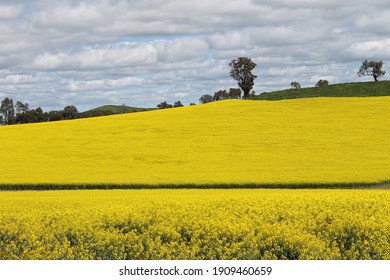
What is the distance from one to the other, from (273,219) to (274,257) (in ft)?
5.99

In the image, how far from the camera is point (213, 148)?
32812 millimetres

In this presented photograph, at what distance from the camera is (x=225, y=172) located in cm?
2608

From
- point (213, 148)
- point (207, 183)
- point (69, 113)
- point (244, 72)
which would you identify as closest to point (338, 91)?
point (244, 72)

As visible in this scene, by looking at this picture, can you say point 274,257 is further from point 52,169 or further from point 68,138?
point 68,138

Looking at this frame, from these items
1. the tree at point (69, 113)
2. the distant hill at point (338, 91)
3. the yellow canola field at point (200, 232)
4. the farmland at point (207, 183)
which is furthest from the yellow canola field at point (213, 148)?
the tree at point (69, 113)

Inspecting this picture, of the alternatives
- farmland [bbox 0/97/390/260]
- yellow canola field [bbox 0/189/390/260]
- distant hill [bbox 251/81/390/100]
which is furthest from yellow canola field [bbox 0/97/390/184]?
distant hill [bbox 251/81/390/100]

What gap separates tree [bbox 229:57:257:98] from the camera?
8681cm

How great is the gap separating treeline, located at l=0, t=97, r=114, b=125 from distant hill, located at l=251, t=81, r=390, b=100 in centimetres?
3227

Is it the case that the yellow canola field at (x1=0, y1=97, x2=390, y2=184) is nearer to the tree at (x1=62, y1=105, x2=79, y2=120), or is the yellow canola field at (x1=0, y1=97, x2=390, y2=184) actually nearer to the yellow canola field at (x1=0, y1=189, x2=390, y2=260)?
the yellow canola field at (x1=0, y1=189, x2=390, y2=260)

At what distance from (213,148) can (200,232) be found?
2279 centimetres

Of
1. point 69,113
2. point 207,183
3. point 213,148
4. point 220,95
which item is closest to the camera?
point 207,183

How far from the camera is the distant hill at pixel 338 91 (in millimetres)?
73750

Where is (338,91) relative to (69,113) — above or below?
above

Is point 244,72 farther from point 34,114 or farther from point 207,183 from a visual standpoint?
point 207,183
